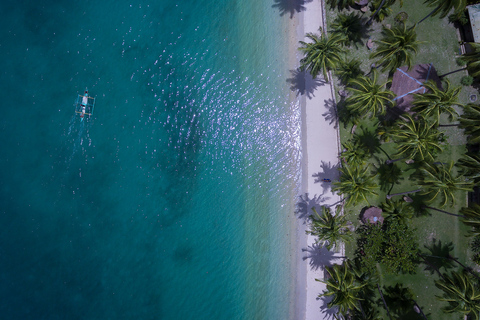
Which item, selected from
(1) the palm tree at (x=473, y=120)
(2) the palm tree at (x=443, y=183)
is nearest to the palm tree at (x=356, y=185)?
(2) the palm tree at (x=443, y=183)

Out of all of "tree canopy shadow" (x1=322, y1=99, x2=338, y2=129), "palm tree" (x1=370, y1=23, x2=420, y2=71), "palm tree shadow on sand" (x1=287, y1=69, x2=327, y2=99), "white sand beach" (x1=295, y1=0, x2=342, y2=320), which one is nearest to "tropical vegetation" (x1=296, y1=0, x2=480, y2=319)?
"tree canopy shadow" (x1=322, y1=99, x2=338, y2=129)

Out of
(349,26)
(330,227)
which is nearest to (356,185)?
(330,227)

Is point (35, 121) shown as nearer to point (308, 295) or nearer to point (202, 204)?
point (202, 204)

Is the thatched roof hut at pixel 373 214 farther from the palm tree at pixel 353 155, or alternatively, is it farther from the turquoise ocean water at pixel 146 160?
the turquoise ocean water at pixel 146 160

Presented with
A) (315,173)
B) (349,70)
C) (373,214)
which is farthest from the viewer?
(315,173)

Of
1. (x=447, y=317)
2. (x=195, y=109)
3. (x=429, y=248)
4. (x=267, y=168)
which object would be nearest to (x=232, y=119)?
(x=195, y=109)

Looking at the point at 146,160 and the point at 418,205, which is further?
the point at 146,160

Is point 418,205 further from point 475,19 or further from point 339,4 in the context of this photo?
point 339,4
